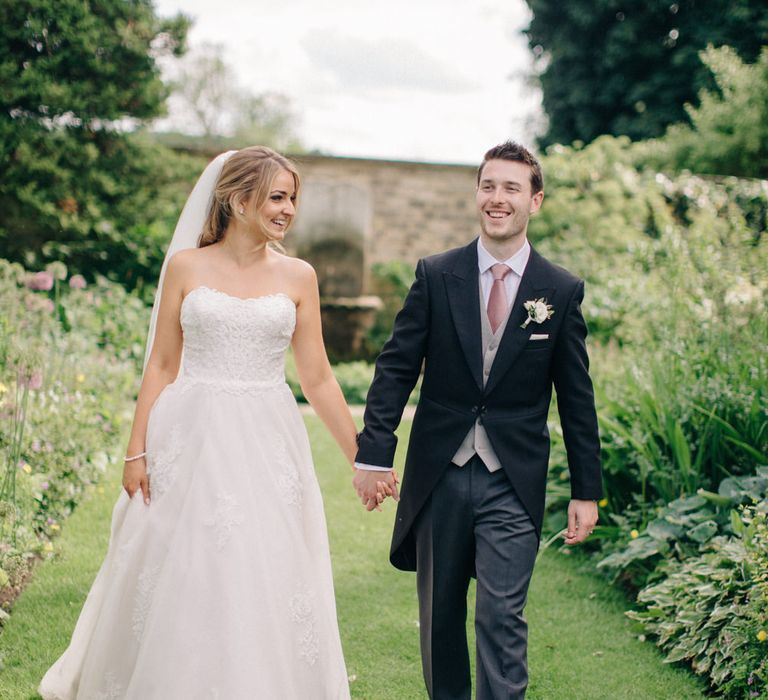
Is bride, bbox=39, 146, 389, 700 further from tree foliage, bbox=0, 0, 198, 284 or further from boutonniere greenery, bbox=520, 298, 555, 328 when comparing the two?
tree foliage, bbox=0, 0, 198, 284

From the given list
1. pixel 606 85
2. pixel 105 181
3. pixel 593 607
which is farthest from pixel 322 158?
pixel 593 607

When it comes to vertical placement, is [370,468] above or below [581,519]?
above

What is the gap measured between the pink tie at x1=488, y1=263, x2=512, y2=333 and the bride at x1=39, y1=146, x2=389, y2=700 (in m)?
0.69

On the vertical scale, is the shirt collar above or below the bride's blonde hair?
below

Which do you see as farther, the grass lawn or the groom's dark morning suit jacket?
the grass lawn

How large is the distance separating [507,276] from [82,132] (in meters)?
8.27

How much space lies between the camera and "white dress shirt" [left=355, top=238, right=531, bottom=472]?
294cm

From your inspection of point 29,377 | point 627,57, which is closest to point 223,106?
point 627,57

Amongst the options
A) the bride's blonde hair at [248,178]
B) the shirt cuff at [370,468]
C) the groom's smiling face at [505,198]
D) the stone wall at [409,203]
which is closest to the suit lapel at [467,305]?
the groom's smiling face at [505,198]

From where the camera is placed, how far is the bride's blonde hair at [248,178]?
119 inches

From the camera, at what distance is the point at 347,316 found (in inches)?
480

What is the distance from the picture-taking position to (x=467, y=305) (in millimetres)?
2904

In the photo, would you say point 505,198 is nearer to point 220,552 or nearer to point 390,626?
point 220,552

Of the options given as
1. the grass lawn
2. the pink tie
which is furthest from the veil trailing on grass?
the grass lawn
